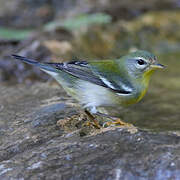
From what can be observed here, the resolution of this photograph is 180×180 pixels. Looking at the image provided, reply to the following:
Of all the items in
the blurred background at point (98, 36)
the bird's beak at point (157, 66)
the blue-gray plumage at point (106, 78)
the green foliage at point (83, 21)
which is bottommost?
the blurred background at point (98, 36)

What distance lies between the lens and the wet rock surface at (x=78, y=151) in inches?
119

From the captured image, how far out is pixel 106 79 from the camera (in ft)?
15.7

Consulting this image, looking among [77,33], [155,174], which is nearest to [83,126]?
[155,174]

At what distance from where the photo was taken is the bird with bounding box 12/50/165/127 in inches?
182

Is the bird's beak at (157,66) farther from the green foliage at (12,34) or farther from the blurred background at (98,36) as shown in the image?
the green foliage at (12,34)

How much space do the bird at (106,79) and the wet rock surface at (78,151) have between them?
36cm

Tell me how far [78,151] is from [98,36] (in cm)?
613

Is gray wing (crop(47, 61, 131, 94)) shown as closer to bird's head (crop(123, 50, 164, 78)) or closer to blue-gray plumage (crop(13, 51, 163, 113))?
blue-gray plumage (crop(13, 51, 163, 113))

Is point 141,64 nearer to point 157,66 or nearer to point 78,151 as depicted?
point 157,66

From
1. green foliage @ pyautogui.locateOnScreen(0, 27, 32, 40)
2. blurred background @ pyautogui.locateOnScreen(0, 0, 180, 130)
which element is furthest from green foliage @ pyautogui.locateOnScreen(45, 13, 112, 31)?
green foliage @ pyautogui.locateOnScreen(0, 27, 32, 40)

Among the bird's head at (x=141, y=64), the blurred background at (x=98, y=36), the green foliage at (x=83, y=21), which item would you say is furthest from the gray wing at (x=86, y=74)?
the green foliage at (x=83, y=21)

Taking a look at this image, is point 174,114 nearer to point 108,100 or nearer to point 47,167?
point 108,100

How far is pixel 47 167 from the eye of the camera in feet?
10.5

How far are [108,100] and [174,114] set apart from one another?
5.32 feet
